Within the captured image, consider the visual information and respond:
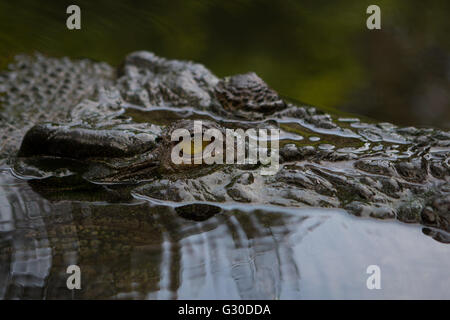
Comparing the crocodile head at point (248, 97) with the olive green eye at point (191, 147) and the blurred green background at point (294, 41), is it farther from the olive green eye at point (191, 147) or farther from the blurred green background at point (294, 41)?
the blurred green background at point (294, 41)

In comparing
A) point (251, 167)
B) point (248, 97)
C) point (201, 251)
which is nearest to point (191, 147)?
point (251, 167)

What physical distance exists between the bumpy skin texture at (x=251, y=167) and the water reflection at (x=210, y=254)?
0.09m

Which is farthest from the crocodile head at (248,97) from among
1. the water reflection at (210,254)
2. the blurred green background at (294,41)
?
the blurred green background at (294,41)

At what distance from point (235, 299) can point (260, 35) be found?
4.22 m

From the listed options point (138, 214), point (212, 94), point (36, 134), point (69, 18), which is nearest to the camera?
point (138, 214)

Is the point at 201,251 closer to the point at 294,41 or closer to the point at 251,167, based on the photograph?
the point at 251,167

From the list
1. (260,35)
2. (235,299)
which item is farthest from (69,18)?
(235,299)

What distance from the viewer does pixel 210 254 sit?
167 cm

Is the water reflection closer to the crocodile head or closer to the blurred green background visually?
the crocodile head

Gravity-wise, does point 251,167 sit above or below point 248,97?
below

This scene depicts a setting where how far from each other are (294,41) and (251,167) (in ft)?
11.6

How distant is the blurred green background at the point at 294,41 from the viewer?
4.51m

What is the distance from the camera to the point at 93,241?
172cm
